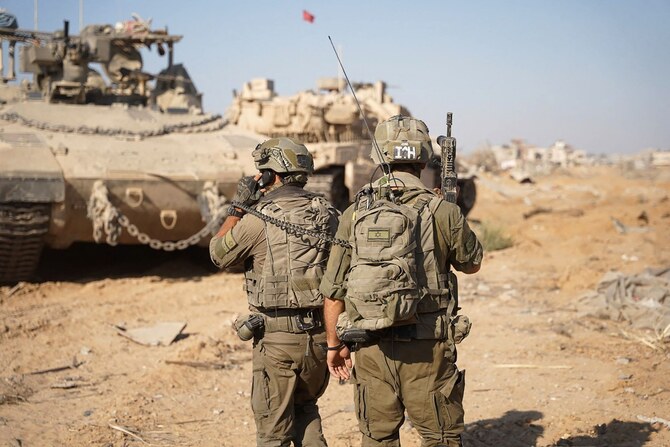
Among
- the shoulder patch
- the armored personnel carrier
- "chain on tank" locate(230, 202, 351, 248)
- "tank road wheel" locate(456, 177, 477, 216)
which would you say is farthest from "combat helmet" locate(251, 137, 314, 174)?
"tank road wheel" locate(456, 177, 477, 216)

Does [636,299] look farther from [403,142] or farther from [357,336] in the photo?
[357,336]

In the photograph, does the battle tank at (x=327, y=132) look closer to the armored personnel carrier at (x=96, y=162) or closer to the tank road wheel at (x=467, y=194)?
the armored personnel carrier at (x=96, y=162)

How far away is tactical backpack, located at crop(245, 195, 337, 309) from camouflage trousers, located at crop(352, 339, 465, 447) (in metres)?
0.52

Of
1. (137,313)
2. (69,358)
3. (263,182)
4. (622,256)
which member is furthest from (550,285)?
(263,182)

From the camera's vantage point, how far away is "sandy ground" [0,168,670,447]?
15.1ft

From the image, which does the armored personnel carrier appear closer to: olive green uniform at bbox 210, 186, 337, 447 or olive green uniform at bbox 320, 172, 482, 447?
olive green uniform at bbox 210, 186, 337, 447

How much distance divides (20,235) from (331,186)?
3572 mm

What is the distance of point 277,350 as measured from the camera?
11.6 ft

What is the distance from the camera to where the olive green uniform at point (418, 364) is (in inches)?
119

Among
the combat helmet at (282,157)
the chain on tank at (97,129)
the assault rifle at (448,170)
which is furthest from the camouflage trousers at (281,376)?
the chain on tank at (97,129)

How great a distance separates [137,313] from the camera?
7566 mm

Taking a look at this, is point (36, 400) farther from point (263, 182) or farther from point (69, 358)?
point (263, 182)

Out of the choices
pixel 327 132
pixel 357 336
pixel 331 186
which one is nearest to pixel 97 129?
pixel 331 186

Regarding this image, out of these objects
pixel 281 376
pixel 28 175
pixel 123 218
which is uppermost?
pixel 28 175
